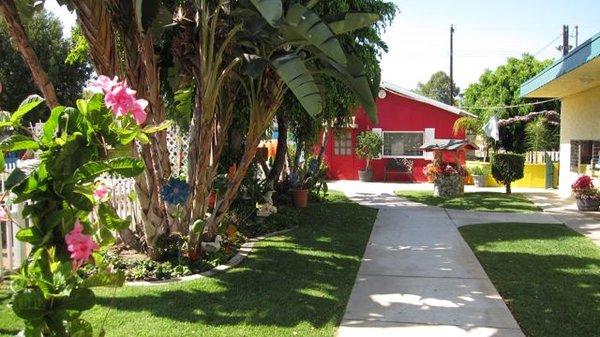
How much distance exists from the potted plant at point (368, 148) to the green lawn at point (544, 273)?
1150 centimetres

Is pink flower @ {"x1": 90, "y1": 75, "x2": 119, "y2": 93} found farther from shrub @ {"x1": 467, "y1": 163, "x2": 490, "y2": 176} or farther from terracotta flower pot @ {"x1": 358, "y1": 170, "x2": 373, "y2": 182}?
terracotta flower pot @ {"x1": 358, "y1": 170, "x2": 373, "y2": 182}

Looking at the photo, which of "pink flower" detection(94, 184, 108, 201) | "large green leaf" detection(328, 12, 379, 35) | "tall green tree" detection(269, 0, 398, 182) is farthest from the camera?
"tall green tree" detection(269, 0, 398, 182)

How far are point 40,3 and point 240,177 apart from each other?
132 inches

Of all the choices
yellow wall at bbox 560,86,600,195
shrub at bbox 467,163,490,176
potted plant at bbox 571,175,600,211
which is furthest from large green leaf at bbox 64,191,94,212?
shrub at bbox 467,163,490,176

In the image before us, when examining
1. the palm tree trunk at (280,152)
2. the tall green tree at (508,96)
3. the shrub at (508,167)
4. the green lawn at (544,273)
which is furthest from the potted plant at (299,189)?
the tall green tree at (508,96)

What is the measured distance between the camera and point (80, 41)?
10055mm

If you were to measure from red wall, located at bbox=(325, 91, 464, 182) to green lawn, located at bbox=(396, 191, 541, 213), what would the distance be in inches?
225

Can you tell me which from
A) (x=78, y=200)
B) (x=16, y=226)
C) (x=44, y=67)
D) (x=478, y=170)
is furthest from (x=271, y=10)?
(x=44, y=67)

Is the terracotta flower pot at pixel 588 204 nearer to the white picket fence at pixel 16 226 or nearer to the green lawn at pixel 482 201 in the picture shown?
the green lawn at pixel 482 201

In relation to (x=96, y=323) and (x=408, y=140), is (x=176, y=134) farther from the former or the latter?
(x=408, y=140)

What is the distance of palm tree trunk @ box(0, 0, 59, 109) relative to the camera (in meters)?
5.18

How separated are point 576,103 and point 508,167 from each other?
8.53ft

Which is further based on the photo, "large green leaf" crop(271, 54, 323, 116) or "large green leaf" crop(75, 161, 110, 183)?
"large green leaf" crop(271, 54, 323, 116)

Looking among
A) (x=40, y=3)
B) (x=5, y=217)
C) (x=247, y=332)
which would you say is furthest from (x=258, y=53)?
(x=5, y=217)
